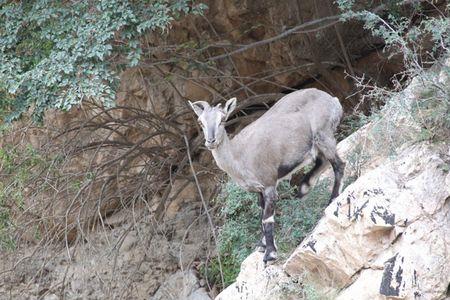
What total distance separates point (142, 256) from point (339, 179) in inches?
193

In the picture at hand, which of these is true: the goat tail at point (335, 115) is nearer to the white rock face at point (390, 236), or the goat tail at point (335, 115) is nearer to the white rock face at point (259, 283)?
the white rock face at point (390, 236)

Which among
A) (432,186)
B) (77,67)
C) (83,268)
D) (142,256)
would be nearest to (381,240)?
(432,186)

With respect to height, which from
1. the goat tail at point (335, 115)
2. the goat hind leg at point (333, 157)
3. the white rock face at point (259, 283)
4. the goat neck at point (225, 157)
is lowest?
the white rock face at point (259, 283)

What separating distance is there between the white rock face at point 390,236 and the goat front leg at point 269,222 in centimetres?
35

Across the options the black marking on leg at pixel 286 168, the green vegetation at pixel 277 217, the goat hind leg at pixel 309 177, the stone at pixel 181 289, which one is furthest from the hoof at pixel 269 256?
the stone at pixel 181 289

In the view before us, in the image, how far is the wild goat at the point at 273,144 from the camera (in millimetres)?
8305

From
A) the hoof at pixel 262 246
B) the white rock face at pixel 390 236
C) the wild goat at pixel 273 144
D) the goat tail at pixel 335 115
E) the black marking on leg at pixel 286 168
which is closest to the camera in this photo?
the white rock face at pixel 390 236

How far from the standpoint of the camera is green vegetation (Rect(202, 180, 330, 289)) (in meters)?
8.63

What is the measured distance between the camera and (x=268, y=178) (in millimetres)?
8484

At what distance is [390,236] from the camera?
7.20m

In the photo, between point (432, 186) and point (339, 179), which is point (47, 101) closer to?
point (339, 179)

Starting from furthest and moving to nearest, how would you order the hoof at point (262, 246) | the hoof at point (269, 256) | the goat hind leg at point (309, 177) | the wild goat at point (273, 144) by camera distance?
1. the goat hind leg at point (309, 177)
2. the hoof at point (262, 246)
3. the wild goat at point (273, 144)
4. the hoof at point (269, 256)

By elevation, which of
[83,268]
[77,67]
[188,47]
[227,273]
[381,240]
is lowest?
[227,273]

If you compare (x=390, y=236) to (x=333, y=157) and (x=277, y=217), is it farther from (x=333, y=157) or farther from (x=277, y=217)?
(x=277, y=217)
